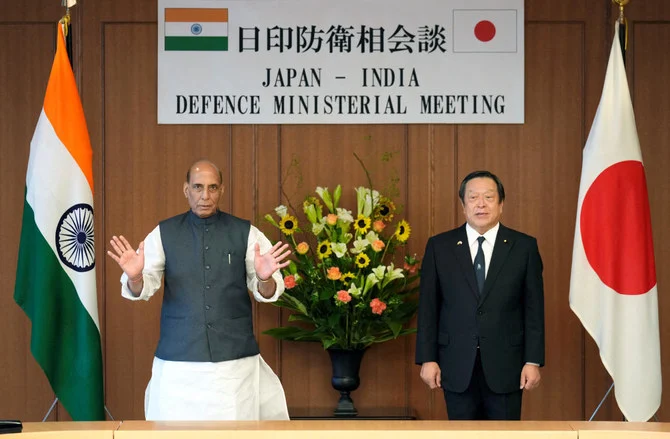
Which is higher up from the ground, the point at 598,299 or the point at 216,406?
the point at 598,299

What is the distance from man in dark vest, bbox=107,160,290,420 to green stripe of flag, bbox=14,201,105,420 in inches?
23.9

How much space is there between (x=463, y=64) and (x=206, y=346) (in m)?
2.42

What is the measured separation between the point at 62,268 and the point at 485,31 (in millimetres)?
2710

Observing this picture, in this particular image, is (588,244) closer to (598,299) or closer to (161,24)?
(598,299)

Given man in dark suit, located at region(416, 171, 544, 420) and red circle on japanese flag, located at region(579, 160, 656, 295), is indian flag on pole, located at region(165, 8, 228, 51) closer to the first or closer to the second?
man in dark suit, located at region(416, 171, 544, 420)

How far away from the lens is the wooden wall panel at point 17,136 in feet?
17.6

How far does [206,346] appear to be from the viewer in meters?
3.85

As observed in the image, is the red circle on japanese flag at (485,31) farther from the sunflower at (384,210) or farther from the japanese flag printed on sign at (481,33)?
the sunflower at (384,210)

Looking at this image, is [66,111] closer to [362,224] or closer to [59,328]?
[59,328]

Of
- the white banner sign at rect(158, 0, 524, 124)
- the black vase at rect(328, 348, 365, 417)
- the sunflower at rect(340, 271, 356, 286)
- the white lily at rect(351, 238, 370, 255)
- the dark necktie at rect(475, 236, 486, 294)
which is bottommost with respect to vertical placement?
the black vase at rect(328, 348, 365, 417)

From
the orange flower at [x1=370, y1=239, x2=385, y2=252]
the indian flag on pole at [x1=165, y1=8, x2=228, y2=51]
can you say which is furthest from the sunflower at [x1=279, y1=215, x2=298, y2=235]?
the indian flag on pole at [x1=165, y1=8, x2=228, y2=51]

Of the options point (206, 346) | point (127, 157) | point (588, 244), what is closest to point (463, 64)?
point (588, 244)

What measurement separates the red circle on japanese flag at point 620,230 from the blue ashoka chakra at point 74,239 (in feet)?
8.07

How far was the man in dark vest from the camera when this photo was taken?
384 cm
